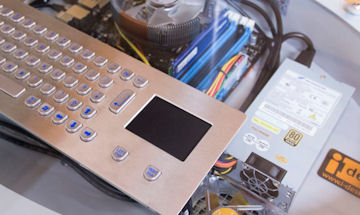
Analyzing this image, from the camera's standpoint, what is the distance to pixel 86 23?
610mm

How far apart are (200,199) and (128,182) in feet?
0.50

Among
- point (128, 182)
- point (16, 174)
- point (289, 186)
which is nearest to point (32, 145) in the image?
point (16, 174)

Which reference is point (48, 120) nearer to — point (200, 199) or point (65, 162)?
point (65, 162)

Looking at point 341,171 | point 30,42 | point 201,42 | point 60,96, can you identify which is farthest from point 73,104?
point 341,171

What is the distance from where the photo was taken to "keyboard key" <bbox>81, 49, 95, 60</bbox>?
46cm

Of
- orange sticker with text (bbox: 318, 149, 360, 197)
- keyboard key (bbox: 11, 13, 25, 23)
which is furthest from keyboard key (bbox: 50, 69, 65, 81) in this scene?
orange sticker with text (bbox: 318, 149, 360, 197)

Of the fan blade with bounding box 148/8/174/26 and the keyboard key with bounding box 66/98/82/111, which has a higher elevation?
the fan blade with bounding box 148/8/174/26

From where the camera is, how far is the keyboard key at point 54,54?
46cm

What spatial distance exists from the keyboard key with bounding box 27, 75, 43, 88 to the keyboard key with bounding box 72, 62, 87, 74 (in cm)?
4

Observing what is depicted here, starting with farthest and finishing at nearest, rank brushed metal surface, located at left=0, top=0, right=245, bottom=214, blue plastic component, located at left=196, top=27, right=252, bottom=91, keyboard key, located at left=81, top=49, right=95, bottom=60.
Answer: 1. blue plastic component, located at left=196, top=27, right=252, bottom=91
2. keyboard key, located at left=81, top=49, right=95, bottom=60
3. brushed metal surface, located at left=0, top=0, right=245, bottom=214

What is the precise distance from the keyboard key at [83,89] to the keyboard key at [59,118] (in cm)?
3

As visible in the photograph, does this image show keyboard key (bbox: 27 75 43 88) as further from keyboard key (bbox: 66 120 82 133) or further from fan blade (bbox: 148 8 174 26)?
fan blade (bbox: 148 8 174 26)

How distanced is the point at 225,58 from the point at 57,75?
10.8 inches

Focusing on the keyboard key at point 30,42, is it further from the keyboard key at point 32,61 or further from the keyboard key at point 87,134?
the keyboard key at point 87,134
